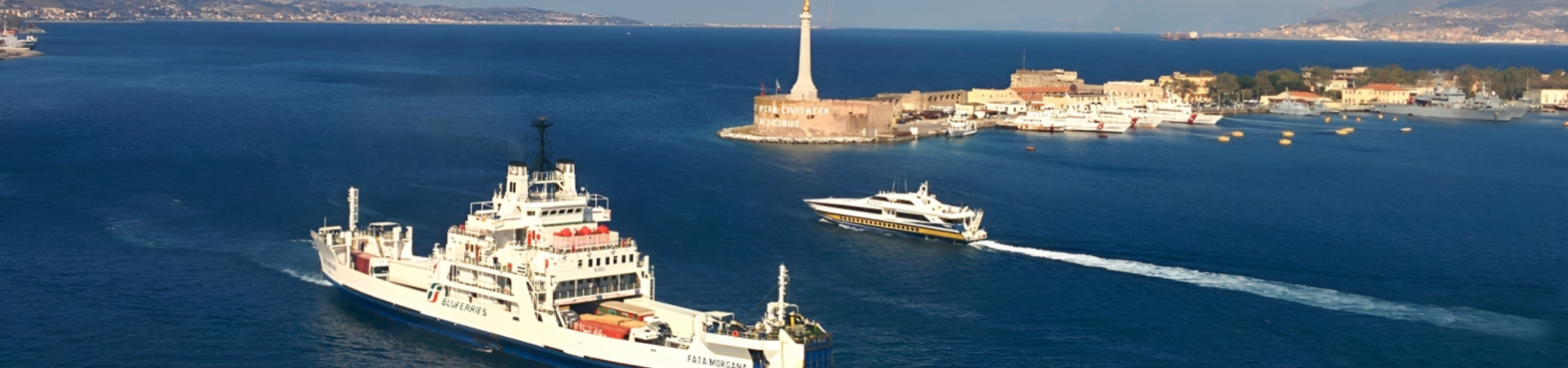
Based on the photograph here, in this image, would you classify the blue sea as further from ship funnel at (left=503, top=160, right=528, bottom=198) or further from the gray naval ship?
the gray naval ship

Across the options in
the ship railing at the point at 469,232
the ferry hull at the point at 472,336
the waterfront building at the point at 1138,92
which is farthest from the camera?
the waterfront building at the point at 1138,92

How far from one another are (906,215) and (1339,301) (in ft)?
51.9

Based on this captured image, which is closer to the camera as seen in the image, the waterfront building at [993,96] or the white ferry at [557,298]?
the white ferry at [557,298]

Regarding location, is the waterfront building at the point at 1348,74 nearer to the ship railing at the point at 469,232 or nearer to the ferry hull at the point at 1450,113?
the ferry hull at the point at 1450,113

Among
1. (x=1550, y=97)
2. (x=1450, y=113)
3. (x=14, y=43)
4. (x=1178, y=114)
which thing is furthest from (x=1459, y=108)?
(x=14, y=43)

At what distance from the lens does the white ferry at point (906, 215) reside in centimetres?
5169

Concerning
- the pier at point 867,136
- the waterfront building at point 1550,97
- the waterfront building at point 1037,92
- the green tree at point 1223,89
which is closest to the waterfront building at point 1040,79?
the waterfront building at point 1037,92

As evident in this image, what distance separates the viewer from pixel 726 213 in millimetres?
55000

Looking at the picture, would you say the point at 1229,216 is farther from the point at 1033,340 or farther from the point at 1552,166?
the point at 1552,166

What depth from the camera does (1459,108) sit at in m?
117

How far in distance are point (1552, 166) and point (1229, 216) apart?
31.3m

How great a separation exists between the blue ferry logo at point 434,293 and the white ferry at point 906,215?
786 inches

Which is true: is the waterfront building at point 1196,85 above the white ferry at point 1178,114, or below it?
above

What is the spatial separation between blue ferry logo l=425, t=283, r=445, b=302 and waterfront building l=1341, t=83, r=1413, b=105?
101 metres
